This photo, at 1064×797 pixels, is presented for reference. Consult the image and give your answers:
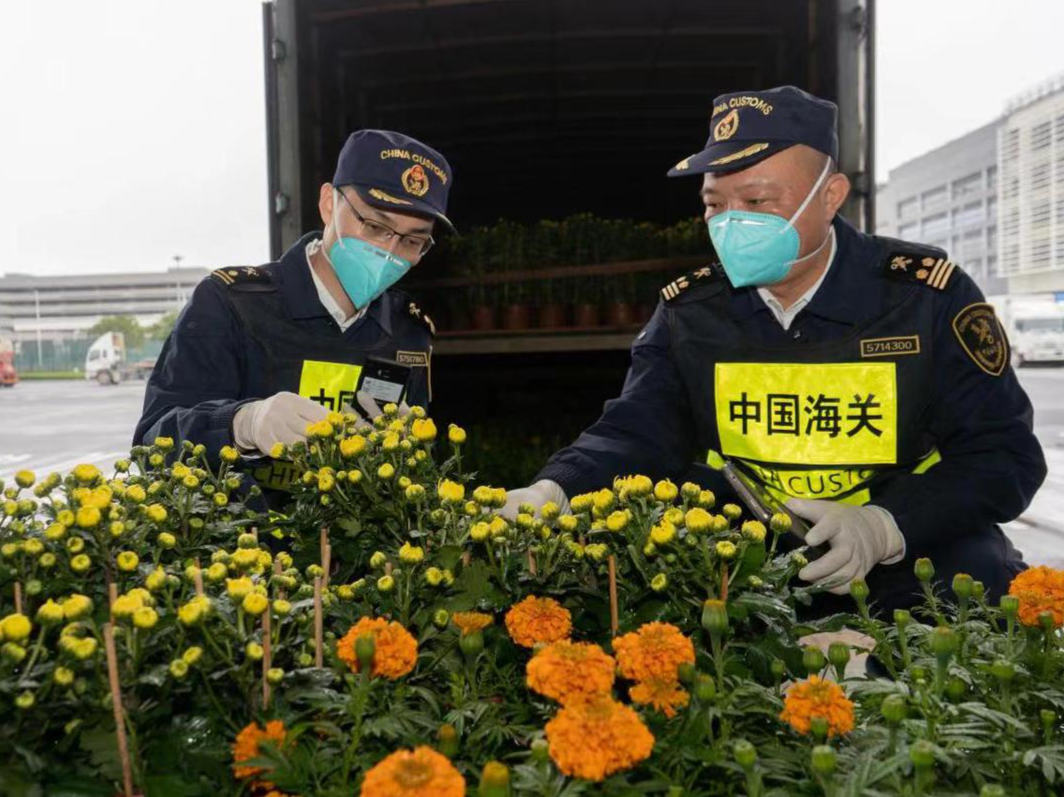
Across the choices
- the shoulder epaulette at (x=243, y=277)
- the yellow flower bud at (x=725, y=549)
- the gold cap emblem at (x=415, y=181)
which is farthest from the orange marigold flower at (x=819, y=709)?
the shoulder epaulette at (x=243, y=277)

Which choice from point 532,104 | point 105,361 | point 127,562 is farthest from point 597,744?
Result: point 105,361

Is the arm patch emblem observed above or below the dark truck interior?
below

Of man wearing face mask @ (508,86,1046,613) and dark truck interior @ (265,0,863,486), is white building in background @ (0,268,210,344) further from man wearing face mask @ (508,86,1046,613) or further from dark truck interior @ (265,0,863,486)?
man wearing face mask @ (508,86,1046,613)

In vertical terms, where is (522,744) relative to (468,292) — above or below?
below

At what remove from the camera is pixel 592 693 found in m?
0.77

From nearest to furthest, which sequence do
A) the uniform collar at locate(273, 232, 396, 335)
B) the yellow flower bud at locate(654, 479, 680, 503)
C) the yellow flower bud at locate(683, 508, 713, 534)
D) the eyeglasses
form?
1. the yellow flower bud at locate(683, 508, 713, 534)
2. the yellow flower bud at locate(654, 479, 680, 503)
3. the eyeglasses
4. the uniform collar at locate(273, 232, 396, 335)

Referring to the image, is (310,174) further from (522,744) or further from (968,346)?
(522,744)

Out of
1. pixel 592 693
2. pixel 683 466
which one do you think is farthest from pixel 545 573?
pixel 683 466

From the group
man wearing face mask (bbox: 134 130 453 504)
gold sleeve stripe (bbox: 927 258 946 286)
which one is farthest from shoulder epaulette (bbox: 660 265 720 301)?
man wearing face mask (bbox: 134 130 453 504)

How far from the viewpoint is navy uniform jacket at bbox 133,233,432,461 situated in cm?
231

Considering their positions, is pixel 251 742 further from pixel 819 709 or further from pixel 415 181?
pixel 415 181

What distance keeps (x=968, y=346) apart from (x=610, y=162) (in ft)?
14.2

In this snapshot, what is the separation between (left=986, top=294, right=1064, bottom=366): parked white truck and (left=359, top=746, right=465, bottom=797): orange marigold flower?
2601cm

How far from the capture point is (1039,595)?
101 centimetres
